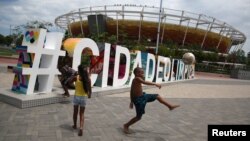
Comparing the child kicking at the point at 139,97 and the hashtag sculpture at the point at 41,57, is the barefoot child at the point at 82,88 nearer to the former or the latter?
the child kicking at the point at 139,97

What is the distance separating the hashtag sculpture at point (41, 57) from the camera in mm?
8562

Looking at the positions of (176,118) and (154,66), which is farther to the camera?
(154,66)

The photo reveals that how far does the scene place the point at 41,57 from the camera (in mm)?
9422

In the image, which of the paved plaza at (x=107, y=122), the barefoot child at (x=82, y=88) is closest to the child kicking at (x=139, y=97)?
the paved plaza at (x=107, y=122)

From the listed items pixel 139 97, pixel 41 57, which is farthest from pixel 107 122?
pixel 41 57

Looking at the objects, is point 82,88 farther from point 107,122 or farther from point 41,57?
point 41,57

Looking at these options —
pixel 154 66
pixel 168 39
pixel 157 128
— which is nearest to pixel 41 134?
pixel 157 128

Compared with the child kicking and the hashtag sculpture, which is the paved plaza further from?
the hashtag sculpture

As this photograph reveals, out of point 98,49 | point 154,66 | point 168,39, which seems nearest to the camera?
point 98,49

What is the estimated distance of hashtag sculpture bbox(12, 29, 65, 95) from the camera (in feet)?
28.1

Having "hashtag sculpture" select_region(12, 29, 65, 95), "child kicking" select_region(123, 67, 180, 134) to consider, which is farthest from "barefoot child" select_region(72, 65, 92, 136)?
"hashtag sculpture" select_region(12, 29, 65, 95)

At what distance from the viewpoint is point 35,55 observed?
855 centimetres

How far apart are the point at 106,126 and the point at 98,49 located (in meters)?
6.18

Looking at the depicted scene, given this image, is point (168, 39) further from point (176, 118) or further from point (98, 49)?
point (176, 118)
